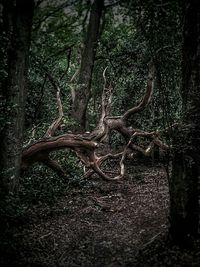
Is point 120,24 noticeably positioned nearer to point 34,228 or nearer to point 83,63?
point 83,63

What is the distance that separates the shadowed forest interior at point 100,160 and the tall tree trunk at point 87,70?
0.14 feet

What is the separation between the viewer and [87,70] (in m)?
15.5

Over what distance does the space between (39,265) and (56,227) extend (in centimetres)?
196

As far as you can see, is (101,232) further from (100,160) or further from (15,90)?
(15,90)

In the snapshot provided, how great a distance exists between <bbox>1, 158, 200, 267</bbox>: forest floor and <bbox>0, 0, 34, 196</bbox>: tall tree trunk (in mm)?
1248

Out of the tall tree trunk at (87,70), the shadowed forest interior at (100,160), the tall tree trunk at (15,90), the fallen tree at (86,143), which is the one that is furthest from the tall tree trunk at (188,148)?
the tall tree trunk at (87,70)

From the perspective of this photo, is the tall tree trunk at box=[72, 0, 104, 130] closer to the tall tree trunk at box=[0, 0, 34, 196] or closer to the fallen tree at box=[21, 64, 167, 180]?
the fallen tree at box=[21, 64, 167, 180]

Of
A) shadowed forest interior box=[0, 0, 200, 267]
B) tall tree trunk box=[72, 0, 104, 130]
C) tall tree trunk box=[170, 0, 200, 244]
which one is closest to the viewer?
tall tree trunk box=[170, 0, 200, 244]

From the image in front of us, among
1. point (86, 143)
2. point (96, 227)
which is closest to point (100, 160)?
point (86, 143)

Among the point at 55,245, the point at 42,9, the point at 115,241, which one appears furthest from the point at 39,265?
the point at 42,9

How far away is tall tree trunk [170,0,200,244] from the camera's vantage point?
6.91m

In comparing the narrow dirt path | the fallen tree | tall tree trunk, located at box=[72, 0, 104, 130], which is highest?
tall tree trunk, located at box=[72, 0, 104, 130]

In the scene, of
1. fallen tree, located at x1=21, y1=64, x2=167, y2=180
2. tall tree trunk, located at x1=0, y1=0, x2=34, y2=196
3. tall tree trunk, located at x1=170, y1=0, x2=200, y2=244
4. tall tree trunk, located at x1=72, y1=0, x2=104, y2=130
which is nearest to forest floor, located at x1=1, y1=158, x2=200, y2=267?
tall tree trunk, located at x1=170, y1=0, x2=200, y2=244

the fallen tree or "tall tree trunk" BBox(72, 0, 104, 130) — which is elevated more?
"tall tree trunk" BBox(72, 0, 104, 130)
